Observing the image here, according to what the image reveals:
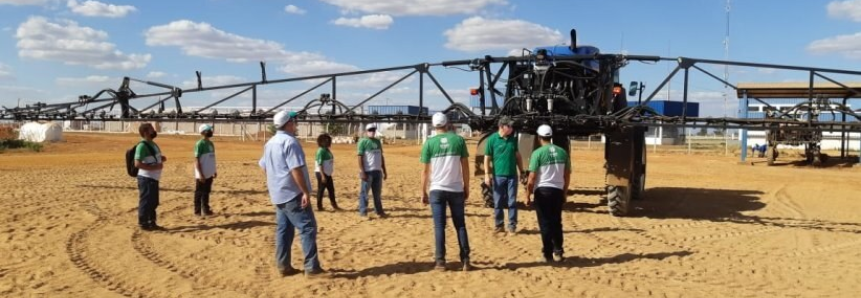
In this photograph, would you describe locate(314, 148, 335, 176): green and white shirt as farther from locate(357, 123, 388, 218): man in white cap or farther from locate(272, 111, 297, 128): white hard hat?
locate(272, 111, 297, 128): white hard hat

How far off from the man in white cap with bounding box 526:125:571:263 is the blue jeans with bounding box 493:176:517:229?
167 cm

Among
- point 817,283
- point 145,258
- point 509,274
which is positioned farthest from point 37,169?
point 817,283

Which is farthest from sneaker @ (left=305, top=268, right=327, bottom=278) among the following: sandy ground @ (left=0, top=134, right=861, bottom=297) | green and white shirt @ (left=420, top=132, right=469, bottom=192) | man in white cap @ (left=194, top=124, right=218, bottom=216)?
man in white cap @ (left=194, top=124, right=218, bottom=216)

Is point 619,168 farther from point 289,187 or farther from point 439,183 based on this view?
point 289,187

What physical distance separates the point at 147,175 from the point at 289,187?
366 cm

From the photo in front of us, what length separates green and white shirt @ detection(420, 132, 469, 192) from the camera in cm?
671

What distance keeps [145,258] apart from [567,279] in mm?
4613

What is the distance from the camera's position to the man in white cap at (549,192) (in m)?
7.23

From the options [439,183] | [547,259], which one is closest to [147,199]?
[439,183]

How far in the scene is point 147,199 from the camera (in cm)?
896

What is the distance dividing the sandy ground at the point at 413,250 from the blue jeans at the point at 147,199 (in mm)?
291

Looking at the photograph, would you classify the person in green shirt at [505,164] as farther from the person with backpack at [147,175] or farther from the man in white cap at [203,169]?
the person with backpack at [147,175]

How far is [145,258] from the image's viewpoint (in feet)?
24.2

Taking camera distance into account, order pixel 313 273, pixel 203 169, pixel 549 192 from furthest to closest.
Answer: pixel 203 169 → pixel 549 192 → pixel 313 273
